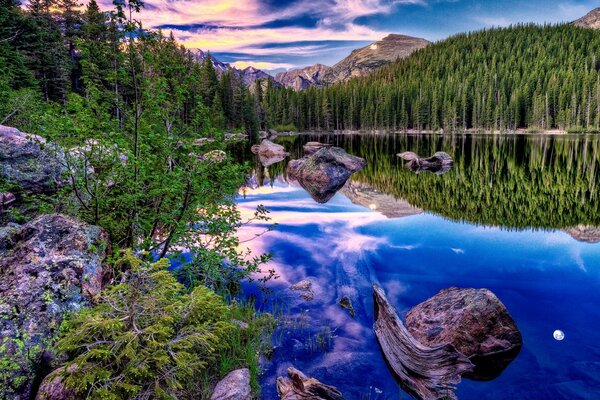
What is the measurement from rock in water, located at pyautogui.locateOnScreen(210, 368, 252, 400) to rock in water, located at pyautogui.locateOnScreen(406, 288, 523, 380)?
3.95m

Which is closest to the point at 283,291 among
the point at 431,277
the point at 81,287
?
the point at 431,277

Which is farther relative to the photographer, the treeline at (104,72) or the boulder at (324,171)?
the boulder at (324,171)

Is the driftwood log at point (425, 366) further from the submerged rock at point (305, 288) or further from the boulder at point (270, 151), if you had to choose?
the boulder at point (270, 151)

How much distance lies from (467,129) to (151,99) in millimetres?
145719

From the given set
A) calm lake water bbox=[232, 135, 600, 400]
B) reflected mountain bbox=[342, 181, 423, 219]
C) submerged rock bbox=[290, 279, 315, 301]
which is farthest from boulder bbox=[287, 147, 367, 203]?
submerged rock bbox=[290, 279, 315, 301]

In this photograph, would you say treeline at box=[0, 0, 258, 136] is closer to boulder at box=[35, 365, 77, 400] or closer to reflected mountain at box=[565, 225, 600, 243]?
boulder at box=[35, 365, 77, 400]

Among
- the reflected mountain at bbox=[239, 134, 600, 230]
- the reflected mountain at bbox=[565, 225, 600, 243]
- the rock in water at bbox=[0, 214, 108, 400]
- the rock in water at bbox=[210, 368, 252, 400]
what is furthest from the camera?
the reflected mountain at bbox=[239, 134, 600, 230]

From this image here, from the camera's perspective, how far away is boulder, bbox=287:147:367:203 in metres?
26.2

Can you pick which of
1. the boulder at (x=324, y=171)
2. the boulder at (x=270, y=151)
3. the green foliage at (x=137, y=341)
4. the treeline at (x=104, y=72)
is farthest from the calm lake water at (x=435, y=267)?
the boulder at (x=270, y=151)

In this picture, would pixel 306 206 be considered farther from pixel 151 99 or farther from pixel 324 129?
pixel 324 129

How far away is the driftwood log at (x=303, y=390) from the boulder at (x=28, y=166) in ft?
22.2

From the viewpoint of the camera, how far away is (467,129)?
431 ft

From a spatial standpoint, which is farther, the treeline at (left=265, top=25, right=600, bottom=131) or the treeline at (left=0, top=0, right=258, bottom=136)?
the treeline at (left=265, top=25, right=600, bottom=131)

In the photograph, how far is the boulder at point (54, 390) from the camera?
365 cm
